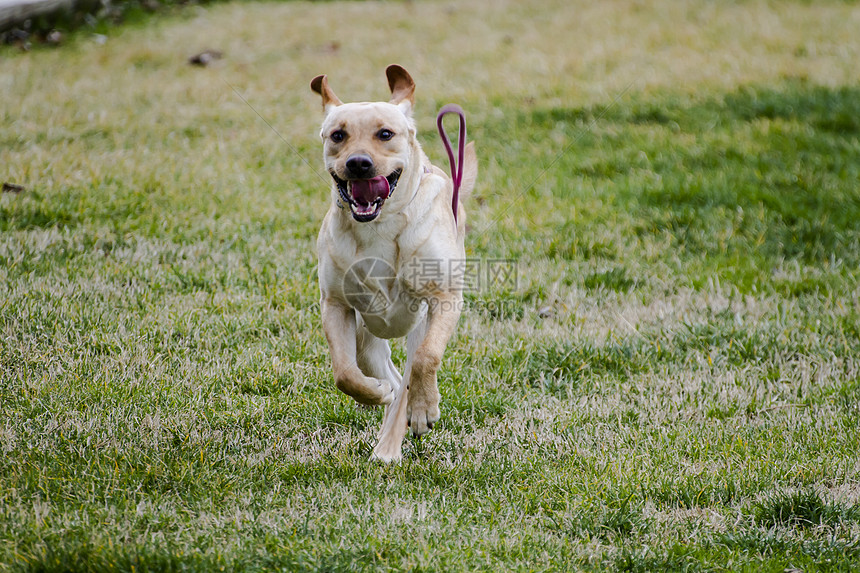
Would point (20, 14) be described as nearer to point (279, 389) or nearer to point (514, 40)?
point (514, 40)

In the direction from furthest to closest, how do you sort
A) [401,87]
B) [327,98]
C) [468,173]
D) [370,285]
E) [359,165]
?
1. [468,173]
2. [401,87]
3. [327,98]
4. [370,285]
5. [359,165]

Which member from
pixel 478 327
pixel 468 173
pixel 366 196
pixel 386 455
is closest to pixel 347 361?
pixel 386 455

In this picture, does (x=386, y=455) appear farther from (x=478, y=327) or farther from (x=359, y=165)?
(x=478, y=327)

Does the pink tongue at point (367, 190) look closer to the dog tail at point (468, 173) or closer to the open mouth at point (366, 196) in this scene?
the open mouth at point (366, 196)

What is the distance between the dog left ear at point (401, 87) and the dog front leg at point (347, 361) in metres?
1.04

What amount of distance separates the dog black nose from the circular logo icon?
464 millimetres

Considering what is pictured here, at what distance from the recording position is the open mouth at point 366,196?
3.81 meters

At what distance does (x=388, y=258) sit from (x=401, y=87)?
0.96 m

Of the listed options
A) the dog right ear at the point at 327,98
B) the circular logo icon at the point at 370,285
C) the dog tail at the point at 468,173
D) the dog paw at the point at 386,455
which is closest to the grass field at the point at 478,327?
the dog paw at the point at 386,455

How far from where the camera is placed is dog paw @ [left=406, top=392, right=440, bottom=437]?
3.98 meters

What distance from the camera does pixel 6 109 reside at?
30.3 ft

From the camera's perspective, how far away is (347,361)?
398 centimetres

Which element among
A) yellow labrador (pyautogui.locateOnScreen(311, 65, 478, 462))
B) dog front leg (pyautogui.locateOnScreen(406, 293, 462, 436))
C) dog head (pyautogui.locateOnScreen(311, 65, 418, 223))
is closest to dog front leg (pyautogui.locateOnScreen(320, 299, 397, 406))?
yellow labrador (pyautogui.locateOnScreen(311, 65, 478, 462))

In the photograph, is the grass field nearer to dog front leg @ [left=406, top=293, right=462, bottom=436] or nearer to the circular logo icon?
dog front leg @ [left=406, top=293, right=462, bottom=436]
